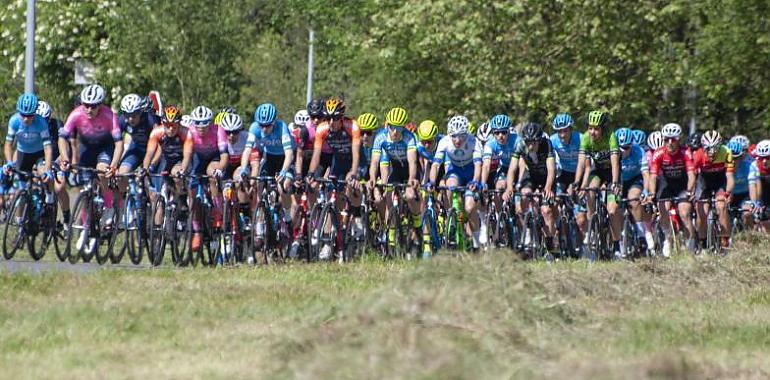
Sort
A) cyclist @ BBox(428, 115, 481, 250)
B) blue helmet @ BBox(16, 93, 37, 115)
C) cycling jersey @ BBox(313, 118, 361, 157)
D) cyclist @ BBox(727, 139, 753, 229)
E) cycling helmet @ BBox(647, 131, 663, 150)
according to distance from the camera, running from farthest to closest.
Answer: cyclist @ BBox(727, 139, 753, 229) → cycling helmet @ BBox(647, 131, 663, 150) → cyclist @ BBox(428, 115, 481, 250) → cycling jersey @ BBox(313, 118, 361, 157) → blue helmet @ BBox(16, 93, 37, 115)

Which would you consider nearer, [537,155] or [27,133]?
[27,133]

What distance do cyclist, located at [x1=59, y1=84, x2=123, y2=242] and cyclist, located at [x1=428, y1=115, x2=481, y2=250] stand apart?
13.2 ft

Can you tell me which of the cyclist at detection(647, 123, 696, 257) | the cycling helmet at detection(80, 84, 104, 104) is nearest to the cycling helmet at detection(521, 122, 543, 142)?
the cyclist at detection(647, 123, 696, 257)

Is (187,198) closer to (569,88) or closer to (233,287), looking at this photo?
(233,287)

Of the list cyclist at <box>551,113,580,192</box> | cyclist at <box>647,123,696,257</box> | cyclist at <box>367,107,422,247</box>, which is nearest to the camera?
cyclist at <box>367,107,422,247</box>

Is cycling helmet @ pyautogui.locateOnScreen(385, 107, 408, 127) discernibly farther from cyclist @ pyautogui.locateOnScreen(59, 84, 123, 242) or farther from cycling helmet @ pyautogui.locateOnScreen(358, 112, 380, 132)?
cyclist @ pyautogui.locateOnScreen(59, 84, 123, 242)

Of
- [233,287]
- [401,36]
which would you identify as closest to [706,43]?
[401,36]

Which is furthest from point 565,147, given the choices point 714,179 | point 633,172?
point 714,179

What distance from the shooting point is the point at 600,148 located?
74.4 feet

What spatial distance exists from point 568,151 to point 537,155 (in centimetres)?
75

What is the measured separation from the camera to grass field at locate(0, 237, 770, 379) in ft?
31.3

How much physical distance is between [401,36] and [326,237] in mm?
21054

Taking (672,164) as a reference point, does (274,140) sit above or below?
above

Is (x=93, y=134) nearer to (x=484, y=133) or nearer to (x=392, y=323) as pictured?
(x=484, y=133)
